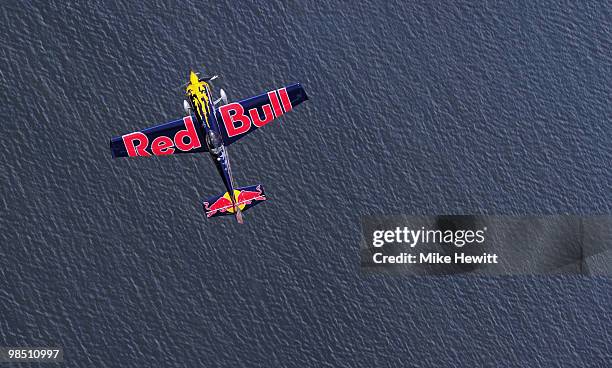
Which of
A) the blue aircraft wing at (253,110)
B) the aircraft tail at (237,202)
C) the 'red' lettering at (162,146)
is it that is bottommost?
the aircraft tail at (237,202)

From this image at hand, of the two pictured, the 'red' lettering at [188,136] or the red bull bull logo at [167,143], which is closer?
the red bull bull logo at [167,143]

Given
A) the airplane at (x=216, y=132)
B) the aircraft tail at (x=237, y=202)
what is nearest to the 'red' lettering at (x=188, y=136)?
the airplane at (x=216, y=132)

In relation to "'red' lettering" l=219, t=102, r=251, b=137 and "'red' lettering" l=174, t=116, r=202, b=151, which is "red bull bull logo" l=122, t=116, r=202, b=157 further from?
"'red' lettering" l=219, t=102, r=251, b=137

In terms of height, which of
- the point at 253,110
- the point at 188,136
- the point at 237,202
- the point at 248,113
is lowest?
the point at 237,202

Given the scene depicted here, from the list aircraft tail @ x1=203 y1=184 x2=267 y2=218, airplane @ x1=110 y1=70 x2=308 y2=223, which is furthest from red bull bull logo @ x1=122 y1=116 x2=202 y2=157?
aircraft tail @ x1=203 y1=184 x2=267 y2=218

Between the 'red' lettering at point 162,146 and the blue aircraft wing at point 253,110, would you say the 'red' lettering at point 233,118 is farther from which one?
the 'red' lettering at point 162,146

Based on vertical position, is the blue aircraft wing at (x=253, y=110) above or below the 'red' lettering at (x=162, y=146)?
above

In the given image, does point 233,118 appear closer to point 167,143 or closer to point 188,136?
point 188,136

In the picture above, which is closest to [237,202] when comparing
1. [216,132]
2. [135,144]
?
[216,132]

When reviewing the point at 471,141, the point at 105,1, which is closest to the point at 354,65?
the point at 471,141
